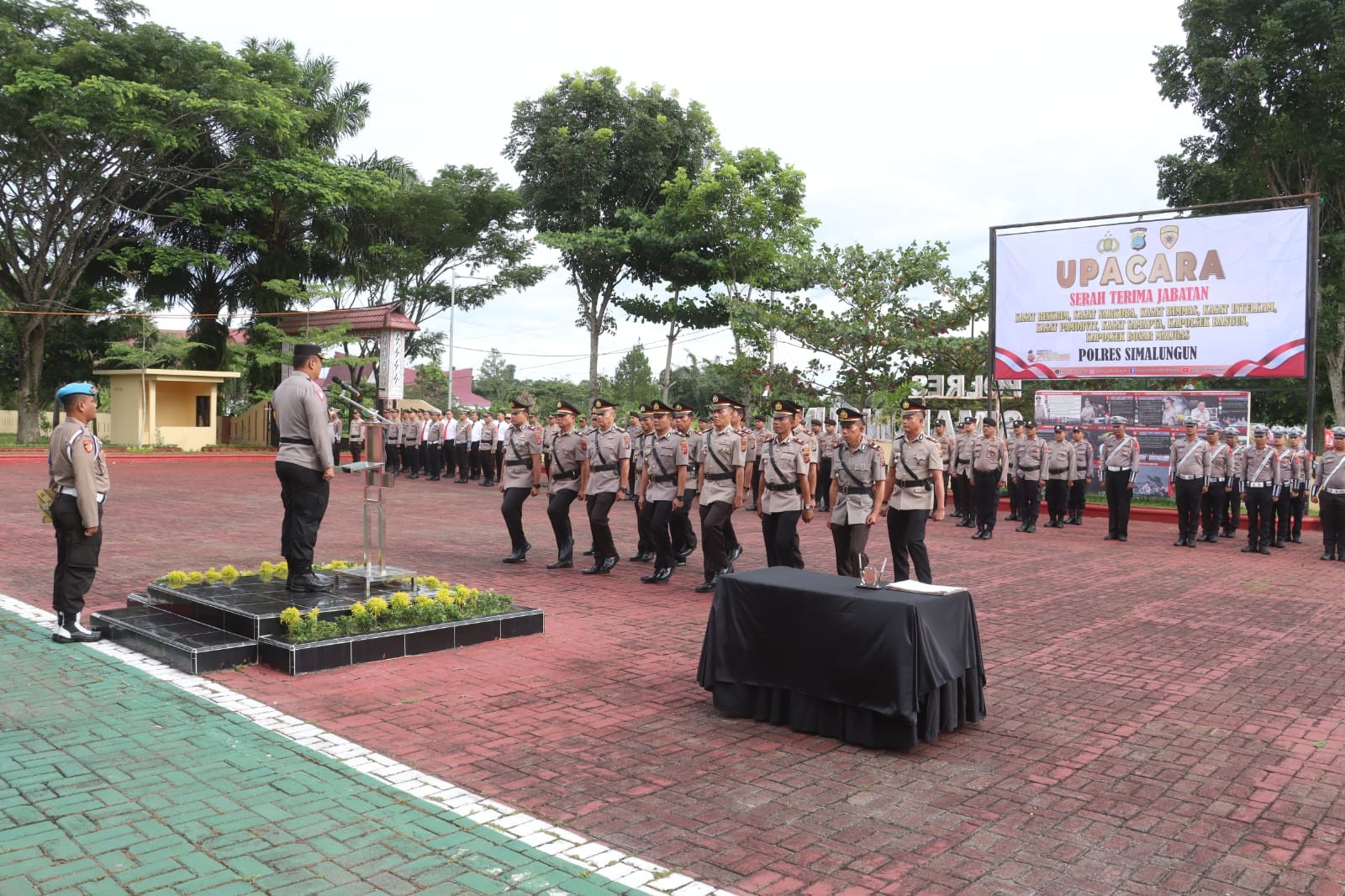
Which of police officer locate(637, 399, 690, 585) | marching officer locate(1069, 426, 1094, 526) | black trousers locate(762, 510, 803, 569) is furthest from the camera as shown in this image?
marching officer locate(1069, 426, 1094, 526)

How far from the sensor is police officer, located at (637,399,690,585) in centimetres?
1014

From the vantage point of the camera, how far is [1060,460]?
16.9 metres

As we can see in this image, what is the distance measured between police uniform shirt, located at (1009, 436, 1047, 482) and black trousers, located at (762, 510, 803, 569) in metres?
8.90

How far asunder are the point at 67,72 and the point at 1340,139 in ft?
118

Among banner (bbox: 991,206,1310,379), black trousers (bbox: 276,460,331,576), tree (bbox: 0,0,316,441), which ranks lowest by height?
black trousers (bbox: 276,460,331,576)

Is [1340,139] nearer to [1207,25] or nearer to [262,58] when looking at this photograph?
[1207,25]

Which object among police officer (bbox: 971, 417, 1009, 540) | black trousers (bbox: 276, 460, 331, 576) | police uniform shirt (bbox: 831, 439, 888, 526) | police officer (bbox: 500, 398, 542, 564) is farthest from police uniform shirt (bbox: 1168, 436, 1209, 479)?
black trousers (bbox: 276, 460, 331, 576)

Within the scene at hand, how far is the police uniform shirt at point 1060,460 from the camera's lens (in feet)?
55.4

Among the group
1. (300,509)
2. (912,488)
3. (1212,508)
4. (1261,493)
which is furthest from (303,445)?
(1212,508)

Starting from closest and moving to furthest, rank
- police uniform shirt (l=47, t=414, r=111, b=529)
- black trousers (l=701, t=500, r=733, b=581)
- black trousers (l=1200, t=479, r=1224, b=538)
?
police uniform shirt (l=47, t=414, r=111, b=529) → black trousers (l=701, t=500, r=733, b=581) → black trousers (l=1200, t=479, r=1224, b=538)

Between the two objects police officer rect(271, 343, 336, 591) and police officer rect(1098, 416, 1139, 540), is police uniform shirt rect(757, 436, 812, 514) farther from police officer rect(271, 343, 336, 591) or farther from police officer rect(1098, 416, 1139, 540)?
police officer rect(1098, 416, 1139, 540)

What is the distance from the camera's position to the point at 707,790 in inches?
175

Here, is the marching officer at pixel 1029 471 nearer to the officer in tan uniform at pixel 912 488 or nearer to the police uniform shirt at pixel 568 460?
the officer in tan uniform at pixel 912 488

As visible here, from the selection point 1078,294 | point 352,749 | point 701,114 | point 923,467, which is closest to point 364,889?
point 352,749
